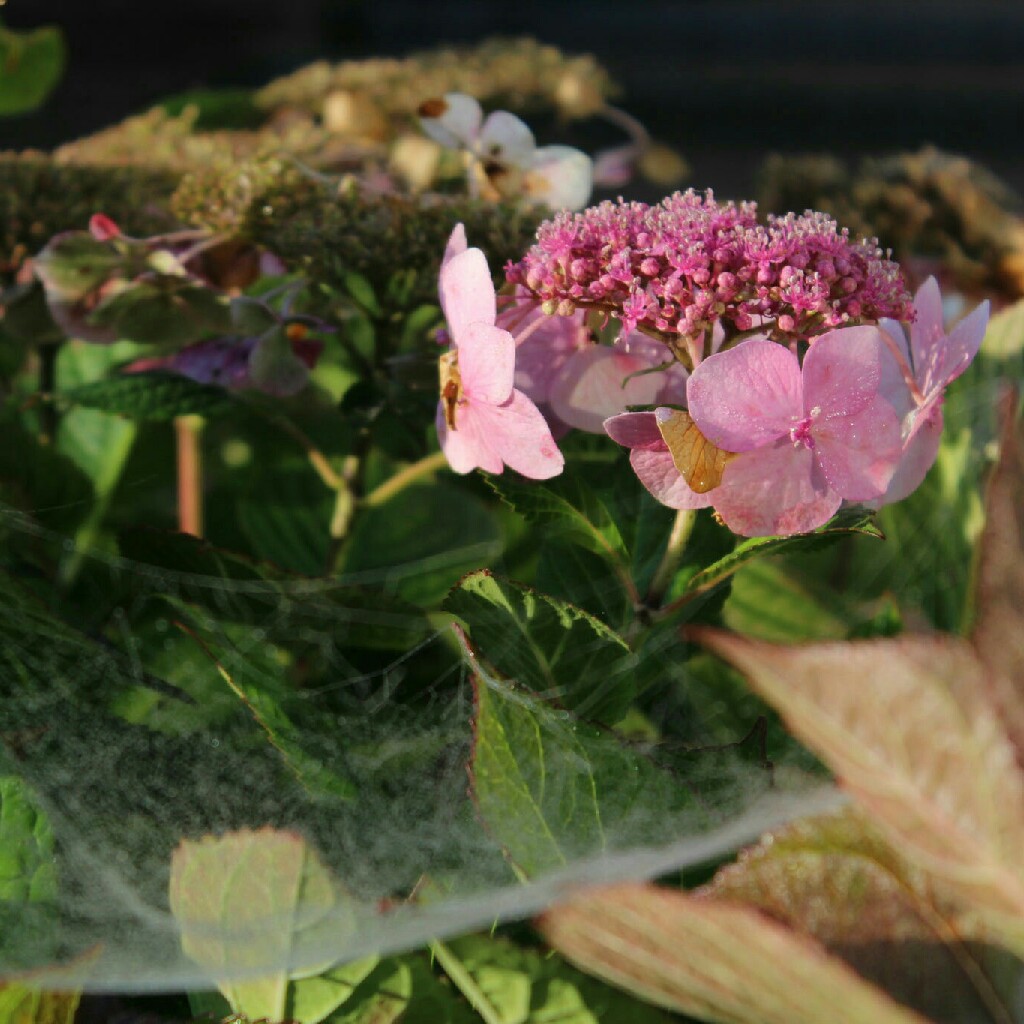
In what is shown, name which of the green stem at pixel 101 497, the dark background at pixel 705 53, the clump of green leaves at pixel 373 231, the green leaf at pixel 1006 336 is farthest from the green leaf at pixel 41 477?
the dark background at pixel 705 53

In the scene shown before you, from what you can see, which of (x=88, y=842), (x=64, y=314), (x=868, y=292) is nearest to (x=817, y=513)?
(x=868, y=292)

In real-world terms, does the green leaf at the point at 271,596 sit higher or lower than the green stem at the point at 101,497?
higher

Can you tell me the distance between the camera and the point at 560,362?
12.8 inches

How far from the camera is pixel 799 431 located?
10.5 inches

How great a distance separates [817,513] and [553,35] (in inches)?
89.5

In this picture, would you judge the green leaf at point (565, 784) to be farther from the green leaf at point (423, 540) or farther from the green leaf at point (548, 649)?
the green leaf at point (423, 540)

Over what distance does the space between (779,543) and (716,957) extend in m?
0.11

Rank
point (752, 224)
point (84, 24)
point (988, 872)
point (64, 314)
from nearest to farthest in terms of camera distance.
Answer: point (988, 872), point (752, 224), point (64, 314), point (84, 24)

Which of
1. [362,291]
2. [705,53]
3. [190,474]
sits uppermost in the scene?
[362,291]

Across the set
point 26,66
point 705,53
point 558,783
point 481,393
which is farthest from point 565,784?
point 705,53

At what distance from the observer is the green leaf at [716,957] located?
0.18 m

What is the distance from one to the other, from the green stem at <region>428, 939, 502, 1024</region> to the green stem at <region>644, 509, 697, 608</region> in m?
0.10

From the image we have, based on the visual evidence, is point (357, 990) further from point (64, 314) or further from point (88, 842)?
point (64, 314)

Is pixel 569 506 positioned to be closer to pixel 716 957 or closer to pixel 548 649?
pixel 548 649
